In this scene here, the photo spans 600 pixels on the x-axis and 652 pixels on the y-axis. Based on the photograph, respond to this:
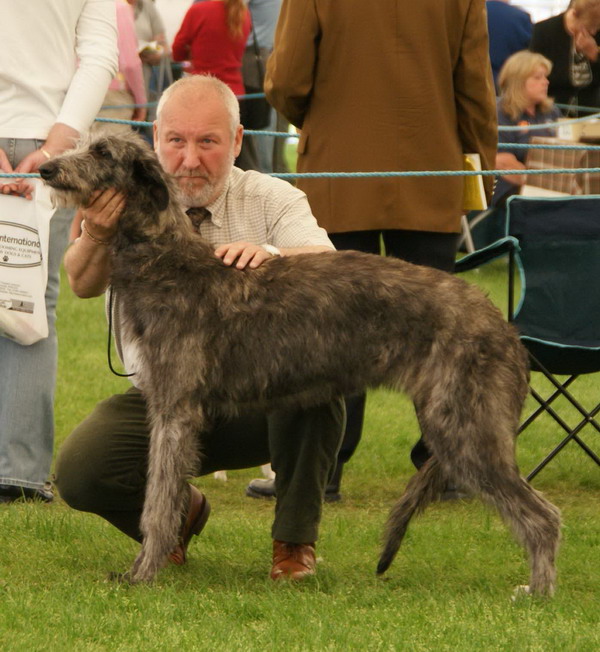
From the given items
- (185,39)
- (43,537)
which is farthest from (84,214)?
(185,39)

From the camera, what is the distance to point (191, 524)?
14.4 ft

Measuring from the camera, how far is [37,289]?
4812 millimetres

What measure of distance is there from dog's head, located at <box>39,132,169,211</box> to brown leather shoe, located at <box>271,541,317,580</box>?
1.26 metres

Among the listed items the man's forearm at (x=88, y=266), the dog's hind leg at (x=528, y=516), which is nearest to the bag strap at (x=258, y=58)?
the man's forearm at (x=88, y=266)

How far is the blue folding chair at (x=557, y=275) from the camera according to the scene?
18.0 feet

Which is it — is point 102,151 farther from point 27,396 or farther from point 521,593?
Answer: point 521,593

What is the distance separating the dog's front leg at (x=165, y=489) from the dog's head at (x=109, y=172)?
2.23ft

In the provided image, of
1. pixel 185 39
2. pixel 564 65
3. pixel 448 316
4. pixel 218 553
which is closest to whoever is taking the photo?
pixel 448 316

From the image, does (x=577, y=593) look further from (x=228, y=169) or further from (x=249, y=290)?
(x=228, y=169)

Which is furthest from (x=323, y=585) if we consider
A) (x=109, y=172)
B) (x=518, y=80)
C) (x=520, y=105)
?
(x=520, y=105)

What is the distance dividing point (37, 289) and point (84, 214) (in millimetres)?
1026

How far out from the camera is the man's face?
4.12 metres

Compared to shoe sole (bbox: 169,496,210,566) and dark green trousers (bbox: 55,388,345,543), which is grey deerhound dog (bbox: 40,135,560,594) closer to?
dark green trousers (bbox: 55,388,345,543)

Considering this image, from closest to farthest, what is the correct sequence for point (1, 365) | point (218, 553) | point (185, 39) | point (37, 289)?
point (218, 553)
point (37, 289)
point (1, 365)
point (185, 39)
